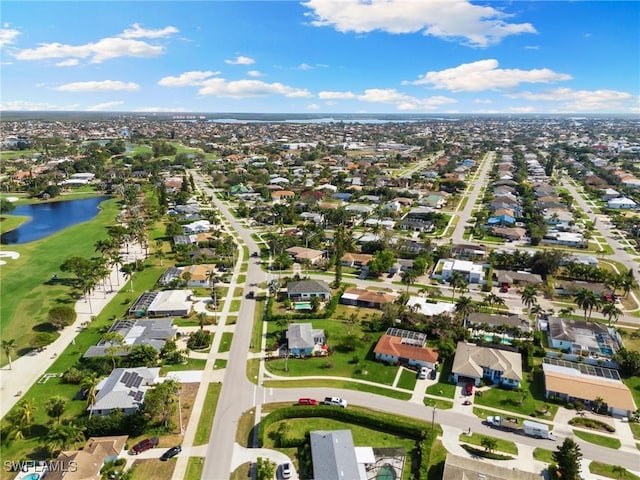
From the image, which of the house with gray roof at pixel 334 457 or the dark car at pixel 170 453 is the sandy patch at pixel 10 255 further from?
the house with gray roof at pixel 334 457

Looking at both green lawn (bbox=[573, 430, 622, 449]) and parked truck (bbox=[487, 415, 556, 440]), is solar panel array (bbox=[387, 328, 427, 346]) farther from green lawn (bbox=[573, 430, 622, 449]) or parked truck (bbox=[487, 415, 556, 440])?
green lawn (bbox=[573, 430, 622, 449])

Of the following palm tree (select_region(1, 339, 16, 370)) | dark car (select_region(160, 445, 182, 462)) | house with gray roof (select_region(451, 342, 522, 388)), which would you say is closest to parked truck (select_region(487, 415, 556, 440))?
house with gray roof (select_region(451, 342, 522, 388))

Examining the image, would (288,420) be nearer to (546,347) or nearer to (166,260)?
(546,347)

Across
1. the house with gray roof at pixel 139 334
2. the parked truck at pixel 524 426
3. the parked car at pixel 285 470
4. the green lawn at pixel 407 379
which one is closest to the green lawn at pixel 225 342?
the house with gray roof at pixel 139 334

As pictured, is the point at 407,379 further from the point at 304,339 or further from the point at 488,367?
the point at 304,339

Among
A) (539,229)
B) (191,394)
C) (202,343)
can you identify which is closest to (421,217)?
(539,229)

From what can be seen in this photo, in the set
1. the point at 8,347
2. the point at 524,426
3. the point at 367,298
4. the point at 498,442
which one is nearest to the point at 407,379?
the point at 498,442
